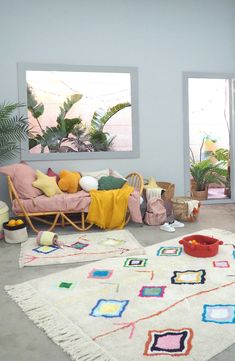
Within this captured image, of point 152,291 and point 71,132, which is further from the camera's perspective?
point 71,132

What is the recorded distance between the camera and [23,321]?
2.21m

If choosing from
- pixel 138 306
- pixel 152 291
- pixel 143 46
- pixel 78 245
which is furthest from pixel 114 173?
pixel 138 306

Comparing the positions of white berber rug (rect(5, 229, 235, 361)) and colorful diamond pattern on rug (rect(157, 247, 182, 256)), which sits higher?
colorful diamond pattern on rug (rect(157, 247, 182, 256))

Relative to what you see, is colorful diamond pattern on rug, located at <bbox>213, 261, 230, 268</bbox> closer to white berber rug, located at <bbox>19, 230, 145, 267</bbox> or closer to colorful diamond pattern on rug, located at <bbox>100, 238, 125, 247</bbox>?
white berber rug, located at <bbox>19, 230, 145, 267</bbox>

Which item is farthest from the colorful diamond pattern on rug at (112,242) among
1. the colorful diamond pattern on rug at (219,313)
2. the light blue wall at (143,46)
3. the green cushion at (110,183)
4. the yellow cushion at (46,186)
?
the light blue wall at (143,46)

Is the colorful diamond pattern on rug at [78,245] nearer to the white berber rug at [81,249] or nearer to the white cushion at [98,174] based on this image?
the white berber rug at [81,249]

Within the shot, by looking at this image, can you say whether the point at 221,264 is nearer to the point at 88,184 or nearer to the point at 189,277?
the point at 189,277

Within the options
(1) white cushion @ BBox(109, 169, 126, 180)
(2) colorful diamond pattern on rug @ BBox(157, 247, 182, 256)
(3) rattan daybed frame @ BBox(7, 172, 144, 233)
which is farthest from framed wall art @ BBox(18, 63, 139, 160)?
(2) colorful diamond pattern on rug @ BBox(157, 247, 182, 256)

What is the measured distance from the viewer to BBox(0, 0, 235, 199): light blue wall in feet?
16.1

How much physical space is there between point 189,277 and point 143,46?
380 cm

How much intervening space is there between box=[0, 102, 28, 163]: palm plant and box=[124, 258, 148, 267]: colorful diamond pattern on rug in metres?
2.37

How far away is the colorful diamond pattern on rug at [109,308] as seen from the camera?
7.41ft

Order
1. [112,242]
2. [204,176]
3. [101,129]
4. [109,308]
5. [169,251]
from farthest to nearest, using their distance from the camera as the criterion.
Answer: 1. [204,176]
2. [101,129]
3. [112,242]
4. [169,251]
5. [109,308]

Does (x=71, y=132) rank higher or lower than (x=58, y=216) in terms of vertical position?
higher
